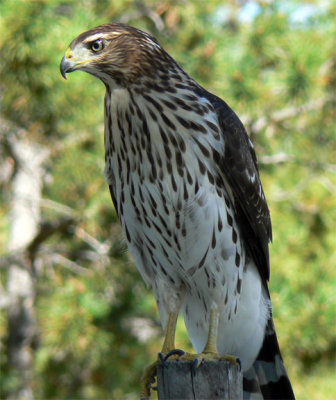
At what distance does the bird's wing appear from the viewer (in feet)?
10.6

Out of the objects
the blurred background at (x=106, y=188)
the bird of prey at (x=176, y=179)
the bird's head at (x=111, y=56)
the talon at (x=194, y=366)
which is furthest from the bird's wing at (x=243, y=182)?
the blurred background at (x=106, y=188)

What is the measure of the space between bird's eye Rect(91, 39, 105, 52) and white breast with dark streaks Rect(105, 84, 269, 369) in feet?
0.69

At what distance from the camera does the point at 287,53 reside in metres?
6.11

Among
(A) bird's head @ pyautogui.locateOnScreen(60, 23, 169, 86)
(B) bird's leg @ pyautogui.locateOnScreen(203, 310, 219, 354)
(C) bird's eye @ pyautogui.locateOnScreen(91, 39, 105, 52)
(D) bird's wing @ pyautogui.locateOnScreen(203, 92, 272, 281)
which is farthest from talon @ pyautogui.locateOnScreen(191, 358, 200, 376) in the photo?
(C) bird's eye @ pyautogui.locateOnScreen(91, 39, 105, 52)

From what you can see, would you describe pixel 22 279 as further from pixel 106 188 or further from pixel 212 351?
pixel 212 351

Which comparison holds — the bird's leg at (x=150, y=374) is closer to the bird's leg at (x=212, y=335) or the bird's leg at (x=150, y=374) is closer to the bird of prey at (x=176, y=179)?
the bird of prey at (x=176, y=179)

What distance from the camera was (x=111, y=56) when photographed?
122 inches

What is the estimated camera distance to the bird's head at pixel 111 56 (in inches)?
121

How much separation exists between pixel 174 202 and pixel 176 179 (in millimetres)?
108

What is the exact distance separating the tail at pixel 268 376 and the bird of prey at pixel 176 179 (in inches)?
0.5

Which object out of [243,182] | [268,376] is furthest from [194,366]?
[268,376]

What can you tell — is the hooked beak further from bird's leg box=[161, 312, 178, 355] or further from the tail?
the tail

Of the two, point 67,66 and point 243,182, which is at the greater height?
point 67,66

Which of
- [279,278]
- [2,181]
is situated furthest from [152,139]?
[2,181]
